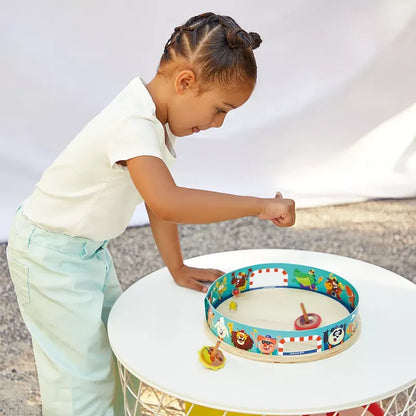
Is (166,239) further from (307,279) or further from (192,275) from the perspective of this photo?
(307,279)

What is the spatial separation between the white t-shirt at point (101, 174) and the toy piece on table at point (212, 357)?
0.30 meters

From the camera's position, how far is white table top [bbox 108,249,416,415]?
97 centimetres

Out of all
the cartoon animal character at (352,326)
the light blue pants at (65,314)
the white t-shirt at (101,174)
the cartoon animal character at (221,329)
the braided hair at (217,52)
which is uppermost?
the braided hair at (217,52)

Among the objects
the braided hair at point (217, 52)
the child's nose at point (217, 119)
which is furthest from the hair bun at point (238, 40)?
the child's nose at point (217, 119)

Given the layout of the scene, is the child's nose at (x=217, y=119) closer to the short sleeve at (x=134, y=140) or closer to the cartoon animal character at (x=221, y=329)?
the short sleeve at (x=134, y=140)

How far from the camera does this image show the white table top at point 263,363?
3.19ft

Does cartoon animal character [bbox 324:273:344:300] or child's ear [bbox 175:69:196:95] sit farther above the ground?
child's ear [bbox 175:69:196:95]

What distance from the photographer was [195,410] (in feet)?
4.06

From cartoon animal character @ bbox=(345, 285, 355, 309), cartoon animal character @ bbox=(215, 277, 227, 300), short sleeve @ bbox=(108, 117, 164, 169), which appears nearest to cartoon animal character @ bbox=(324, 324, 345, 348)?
cartoon animal character @ bbox=(345, 285, 355, 309)

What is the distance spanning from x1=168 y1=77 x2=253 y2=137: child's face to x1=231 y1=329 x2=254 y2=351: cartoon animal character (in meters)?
0.34

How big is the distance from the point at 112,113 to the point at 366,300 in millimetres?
527

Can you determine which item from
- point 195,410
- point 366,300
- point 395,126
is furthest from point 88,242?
point 395,126

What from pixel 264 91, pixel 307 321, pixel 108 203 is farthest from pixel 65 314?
pixel 264 91

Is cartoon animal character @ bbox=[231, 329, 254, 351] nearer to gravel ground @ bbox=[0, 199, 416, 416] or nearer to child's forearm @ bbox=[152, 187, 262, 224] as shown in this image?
child's forearm @ bbox=[152, 187, 262, 224]
